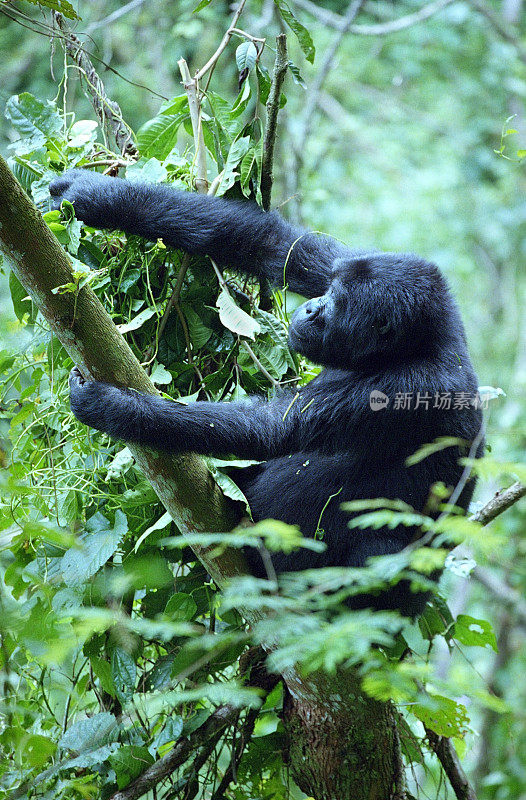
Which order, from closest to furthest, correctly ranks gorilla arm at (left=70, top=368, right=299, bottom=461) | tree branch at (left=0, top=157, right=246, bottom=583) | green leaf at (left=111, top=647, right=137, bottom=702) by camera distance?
tree branch at (left=0, top=157, right=246, bottom=583) < gorilla arm at (left=70, top=368, right=299, bottom=461) < green leaf at (left=111, top=647, right=137, bottom=702)

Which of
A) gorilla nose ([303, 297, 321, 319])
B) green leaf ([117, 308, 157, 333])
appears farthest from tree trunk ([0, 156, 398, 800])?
gorilla nose ([303, 297, 321, 319])

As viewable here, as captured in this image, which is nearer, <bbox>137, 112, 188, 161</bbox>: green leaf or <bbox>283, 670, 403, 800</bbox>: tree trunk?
<bbox>283, 670, 403, 800</bbox>: tree trunk

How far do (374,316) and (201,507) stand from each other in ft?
3.79

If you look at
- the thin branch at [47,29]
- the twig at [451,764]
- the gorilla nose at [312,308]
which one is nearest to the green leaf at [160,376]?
the gorilla nose at [312,308]

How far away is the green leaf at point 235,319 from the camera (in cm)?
304

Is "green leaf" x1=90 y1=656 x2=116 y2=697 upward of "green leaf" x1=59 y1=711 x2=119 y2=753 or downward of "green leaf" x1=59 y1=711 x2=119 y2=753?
upward

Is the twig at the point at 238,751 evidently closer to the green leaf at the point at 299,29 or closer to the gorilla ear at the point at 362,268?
the gorilla ear at the point at 362,268

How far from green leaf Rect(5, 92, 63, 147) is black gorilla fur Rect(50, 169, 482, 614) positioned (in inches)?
7.9

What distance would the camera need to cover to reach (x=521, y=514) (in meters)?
8.59

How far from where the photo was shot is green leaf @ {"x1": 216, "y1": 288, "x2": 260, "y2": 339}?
304cm

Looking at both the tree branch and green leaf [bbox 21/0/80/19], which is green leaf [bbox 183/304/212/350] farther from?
green leaf [bbox 21/0/80/19]

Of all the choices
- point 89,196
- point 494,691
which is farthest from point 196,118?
point 494,691

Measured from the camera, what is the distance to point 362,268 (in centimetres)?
325

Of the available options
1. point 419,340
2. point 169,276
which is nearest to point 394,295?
point 419,340
